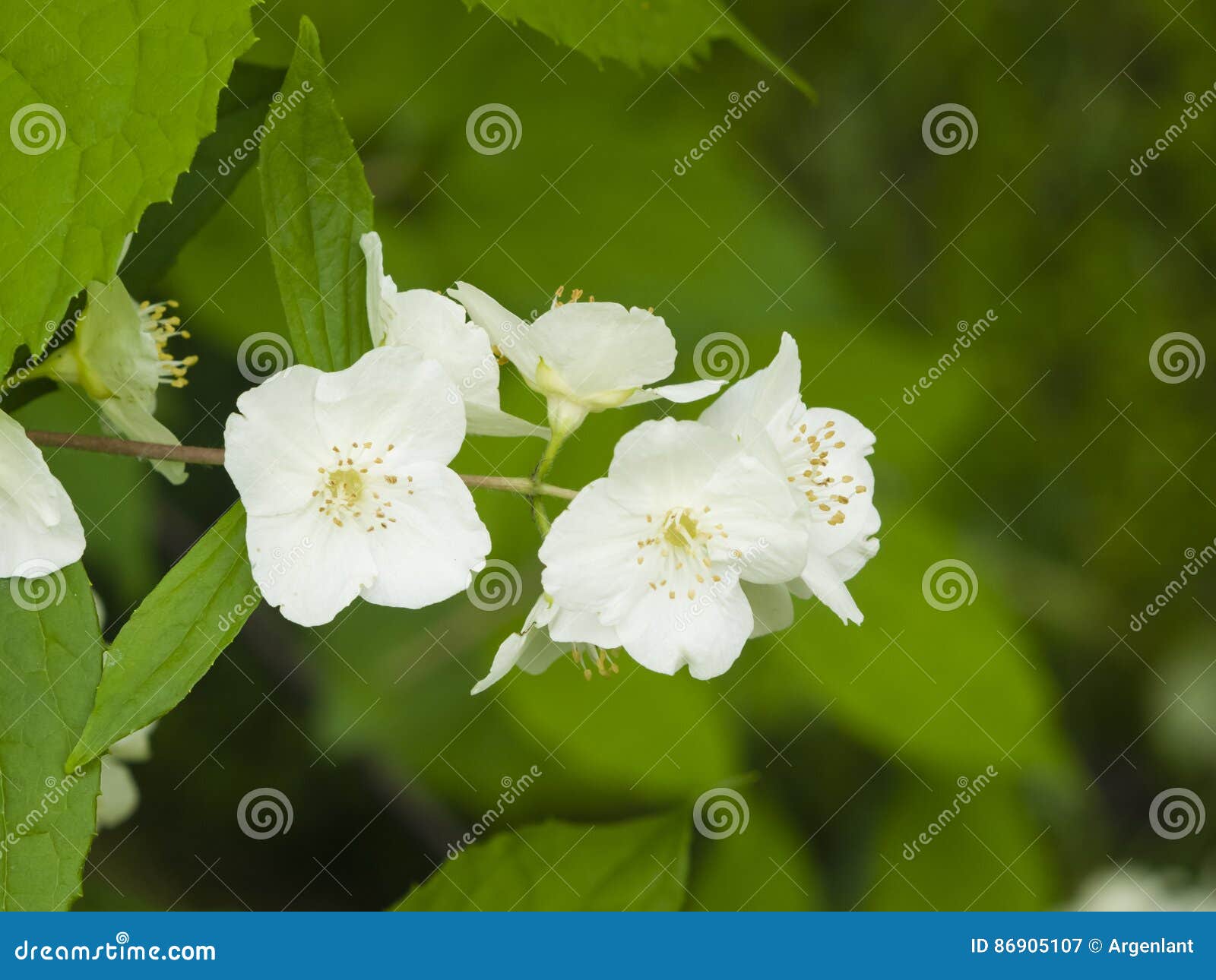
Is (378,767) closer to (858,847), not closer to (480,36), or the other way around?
(858,847)

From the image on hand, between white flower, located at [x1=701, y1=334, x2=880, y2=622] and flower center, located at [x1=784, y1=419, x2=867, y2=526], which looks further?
flower center, located at [x1=784, y1=419, x2=867, y2=526]

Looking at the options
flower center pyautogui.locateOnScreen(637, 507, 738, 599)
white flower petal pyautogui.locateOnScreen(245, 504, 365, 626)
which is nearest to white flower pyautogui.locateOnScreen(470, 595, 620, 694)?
flower center pyautogui.locateOnScreen(637, 507, 738, 599)

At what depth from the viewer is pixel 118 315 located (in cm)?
168

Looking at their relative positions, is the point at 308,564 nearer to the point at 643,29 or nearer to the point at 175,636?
the point at 175,636

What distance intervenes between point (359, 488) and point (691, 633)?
0.55m

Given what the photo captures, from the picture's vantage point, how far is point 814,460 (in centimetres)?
176

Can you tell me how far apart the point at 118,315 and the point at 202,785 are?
1.73 metres

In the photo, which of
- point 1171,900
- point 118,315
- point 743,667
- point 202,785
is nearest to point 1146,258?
point 743,667

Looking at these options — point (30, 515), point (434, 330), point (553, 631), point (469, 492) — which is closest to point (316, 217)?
point (434, 330)

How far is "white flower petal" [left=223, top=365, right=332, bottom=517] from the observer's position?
147 cm

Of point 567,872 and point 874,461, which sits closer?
point 567,872

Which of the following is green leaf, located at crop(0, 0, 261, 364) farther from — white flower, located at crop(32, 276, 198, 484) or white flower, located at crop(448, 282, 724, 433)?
white flower, located at crop(448, 282, 724, 433)

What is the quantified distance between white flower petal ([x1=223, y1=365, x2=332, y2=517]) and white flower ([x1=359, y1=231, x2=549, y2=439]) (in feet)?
0.45

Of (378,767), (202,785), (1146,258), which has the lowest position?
(202,785)
